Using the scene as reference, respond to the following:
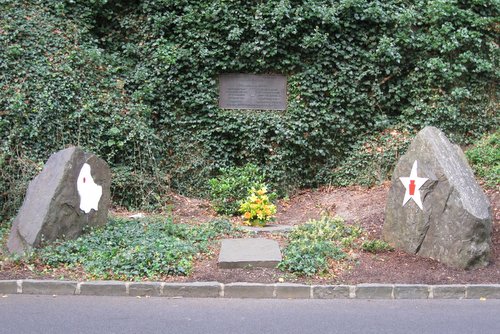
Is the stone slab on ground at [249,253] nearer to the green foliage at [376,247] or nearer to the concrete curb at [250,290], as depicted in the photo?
the concrete curb at [250,290]

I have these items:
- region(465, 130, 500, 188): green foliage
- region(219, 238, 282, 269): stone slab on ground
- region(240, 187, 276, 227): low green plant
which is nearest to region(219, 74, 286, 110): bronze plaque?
region(240, 187, 276, 227): low green plant

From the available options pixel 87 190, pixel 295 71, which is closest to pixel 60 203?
pixel 87 190

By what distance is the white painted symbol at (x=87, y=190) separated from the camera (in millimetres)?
7945

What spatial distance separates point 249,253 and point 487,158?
20.9ft

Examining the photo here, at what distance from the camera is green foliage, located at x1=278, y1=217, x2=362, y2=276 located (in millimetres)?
6957

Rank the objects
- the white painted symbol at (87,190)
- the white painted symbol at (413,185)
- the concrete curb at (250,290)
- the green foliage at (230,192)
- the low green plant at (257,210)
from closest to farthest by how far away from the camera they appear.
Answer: the concrete curb at (250,290), the white painted symbol at (413,185), the white painted symbol at (87,190), the low green plant at (257,210), the green foliage at (230,192)

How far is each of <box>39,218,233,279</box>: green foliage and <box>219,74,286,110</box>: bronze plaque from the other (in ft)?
15.0

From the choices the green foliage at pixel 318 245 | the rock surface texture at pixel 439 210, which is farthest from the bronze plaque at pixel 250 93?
the rock surface texture at pixel 439 210

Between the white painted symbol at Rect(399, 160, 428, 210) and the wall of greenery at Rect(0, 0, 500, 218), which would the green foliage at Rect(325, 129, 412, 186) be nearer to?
the wall of greenery at Rect(0, 0, 500, 218)

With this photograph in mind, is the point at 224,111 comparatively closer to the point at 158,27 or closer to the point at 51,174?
the point at 158,27

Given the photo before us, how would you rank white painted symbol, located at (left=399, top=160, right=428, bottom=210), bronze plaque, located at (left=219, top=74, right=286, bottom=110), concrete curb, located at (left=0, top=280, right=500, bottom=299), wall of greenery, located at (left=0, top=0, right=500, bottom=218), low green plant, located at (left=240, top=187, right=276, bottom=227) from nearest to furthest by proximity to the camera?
concrete curb, located at (left=0, top=280, right=500, bottom=299)
white painted symbol, located at (left=399, top=160, right=428, bottom=210)
low green plant, located at (left=240, top=187, right=276, bottom=227)
wall of greenery, located at (left=0, top=0, right=500, bottom=218)
bronze plaque, located at (left=219, top=74, right=286, bottom=110)

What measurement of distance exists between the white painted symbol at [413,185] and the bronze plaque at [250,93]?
5.43 m

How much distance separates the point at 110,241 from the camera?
25.3ft

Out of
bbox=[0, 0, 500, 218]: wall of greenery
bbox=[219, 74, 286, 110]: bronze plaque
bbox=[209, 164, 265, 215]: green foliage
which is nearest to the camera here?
bbox=[209, 164, 265, 215]: green foliage
